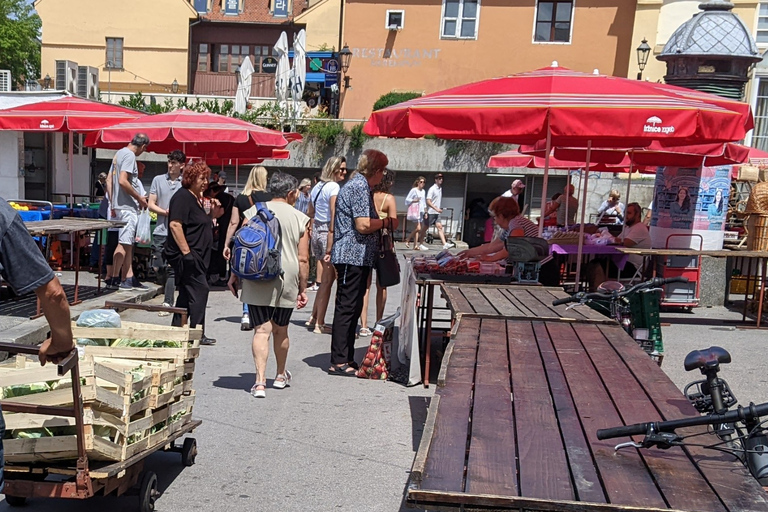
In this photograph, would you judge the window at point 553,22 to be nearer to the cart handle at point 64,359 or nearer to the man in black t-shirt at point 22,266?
the cart handle at point 64,359

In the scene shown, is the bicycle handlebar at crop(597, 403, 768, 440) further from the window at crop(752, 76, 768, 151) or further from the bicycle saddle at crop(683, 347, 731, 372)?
the window at crop(752, 76, 768, 151)

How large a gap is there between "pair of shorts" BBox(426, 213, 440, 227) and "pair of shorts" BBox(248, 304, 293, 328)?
15.6m

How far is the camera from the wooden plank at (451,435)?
292cm

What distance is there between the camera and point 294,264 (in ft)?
23.0

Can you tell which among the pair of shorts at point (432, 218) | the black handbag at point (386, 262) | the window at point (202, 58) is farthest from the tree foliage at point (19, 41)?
the black handbag at point (386, 262)

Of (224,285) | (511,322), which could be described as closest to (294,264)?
(511,322)

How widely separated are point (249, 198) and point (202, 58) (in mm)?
40932

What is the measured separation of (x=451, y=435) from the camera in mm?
3365

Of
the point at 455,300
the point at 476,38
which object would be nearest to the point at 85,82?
the point at 476,38

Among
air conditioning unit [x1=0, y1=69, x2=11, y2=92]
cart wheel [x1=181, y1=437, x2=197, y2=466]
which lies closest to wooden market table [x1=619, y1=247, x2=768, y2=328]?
cart wheel [x1=181, y1=437, x2=197, y2=466]

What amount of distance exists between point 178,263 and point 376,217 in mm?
1879

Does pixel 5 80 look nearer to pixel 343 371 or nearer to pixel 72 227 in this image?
pixel 72 227

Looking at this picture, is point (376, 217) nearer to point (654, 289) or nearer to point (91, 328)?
point (654, 289)

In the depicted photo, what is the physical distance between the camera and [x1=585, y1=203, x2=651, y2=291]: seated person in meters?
12.0
